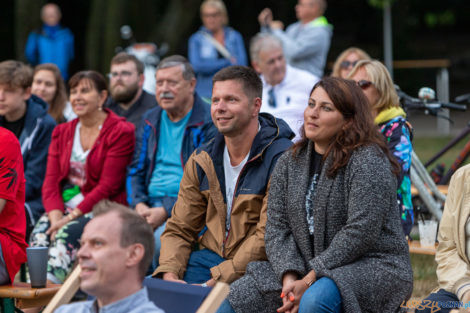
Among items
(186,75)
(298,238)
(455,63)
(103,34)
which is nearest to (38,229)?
(186,75)

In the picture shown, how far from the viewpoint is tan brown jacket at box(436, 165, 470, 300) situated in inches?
149

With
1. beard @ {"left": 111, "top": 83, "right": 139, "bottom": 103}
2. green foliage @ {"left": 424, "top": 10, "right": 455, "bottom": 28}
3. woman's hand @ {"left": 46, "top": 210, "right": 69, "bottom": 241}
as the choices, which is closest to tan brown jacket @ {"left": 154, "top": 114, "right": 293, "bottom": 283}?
woman's hand @ {"left": 46, "top": 210, "right": 69, "bottom": 241}

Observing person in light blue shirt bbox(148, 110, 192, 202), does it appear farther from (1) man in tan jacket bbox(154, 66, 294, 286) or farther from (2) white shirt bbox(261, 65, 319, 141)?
(2) white shirt bbox(261, 65, 319, 141)

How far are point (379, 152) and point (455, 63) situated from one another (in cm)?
1971

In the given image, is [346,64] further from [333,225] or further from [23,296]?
[23,296]

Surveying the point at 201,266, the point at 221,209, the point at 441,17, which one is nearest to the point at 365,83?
the point at 221,209

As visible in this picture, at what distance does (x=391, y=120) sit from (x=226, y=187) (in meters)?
1.47

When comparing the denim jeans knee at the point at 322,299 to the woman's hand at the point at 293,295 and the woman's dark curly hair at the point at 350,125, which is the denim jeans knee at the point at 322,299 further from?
the woman's dark curly hair at the point at 350,125

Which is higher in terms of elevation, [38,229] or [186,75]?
[186,75]

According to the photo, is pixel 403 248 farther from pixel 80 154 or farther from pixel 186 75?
pixel 80 154

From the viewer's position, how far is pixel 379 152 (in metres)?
3.89

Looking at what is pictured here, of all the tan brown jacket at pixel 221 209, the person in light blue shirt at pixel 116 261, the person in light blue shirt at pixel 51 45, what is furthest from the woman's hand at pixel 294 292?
the person in light blue shirt at pixel 51 45

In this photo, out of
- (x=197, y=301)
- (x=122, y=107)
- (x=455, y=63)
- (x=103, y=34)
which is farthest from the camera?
(x=455, y=63)

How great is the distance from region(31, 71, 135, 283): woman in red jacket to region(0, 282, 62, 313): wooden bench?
1.28m
